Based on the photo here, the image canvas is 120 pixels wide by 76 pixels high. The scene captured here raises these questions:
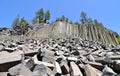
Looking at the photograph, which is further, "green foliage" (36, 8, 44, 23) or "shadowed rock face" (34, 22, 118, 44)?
"green foliage" (36, 8, 44, 23)

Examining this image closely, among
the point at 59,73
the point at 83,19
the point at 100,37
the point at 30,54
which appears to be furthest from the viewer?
the point at 83,19

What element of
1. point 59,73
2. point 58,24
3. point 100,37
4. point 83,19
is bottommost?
point 59,73

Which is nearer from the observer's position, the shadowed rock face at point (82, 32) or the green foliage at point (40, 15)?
the shadowed rock face at point (82, 32)

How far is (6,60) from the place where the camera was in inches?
139

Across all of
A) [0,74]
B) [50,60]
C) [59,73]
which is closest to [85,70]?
[59,73]

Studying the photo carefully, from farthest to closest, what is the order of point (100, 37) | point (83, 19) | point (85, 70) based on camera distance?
point (83, 19)
point (100, 37)
point (85, 70)

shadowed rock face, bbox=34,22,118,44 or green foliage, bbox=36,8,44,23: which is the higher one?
green foliage, bbox=36,8,44,23

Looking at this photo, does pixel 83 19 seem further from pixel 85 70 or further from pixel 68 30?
pixel 85 70

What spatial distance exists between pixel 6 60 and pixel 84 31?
22.0 metres

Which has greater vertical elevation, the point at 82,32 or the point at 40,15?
the point at 40,15

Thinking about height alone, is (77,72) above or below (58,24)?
below

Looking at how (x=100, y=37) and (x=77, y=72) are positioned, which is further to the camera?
(x=100, y=37)

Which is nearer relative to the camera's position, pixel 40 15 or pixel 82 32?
pixel 82 32

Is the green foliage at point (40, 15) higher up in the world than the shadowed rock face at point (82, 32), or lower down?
higher up
